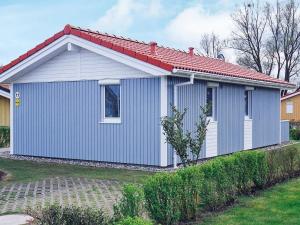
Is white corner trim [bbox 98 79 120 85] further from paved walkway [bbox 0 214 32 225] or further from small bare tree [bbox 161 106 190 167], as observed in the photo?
paved walkway [bbox 0 214 32 225]

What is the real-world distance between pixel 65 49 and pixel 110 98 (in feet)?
7.85

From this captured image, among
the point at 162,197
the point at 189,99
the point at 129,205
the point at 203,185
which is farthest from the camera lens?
the point at 189,99

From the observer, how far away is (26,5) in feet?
42.2

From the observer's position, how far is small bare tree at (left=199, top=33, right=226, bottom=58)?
58.3 metres

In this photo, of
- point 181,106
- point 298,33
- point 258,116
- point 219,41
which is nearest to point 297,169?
point 181,106

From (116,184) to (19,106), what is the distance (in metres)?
7.80

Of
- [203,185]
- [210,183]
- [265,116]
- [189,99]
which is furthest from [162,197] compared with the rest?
[265,116]

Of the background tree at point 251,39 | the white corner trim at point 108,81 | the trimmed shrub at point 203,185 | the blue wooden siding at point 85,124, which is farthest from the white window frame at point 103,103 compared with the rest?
the background tree at point 251,39

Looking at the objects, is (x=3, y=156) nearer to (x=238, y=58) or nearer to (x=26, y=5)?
(x=26, y=5)

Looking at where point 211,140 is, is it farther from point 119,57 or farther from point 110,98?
point 119,57

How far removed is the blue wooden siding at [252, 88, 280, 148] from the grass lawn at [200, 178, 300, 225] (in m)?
9.75

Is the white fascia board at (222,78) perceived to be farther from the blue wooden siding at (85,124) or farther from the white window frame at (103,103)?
the white window frame at (103,103)

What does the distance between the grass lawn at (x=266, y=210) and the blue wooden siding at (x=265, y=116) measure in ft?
32.0

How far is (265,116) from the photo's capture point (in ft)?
68.9
